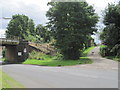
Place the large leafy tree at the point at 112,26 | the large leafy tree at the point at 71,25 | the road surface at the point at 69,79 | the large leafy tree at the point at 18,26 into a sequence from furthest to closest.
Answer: the large leafy tree at the point at 18,26 → the large leafy tree at the point at 112,26 → the large leafy tree at the point at 71,25 → the road surface at the point at 69,79

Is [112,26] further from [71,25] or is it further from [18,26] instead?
[18,26]

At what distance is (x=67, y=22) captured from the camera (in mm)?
29625

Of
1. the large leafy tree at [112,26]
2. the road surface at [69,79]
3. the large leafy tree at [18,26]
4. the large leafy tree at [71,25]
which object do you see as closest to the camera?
the road surface at [69,79]

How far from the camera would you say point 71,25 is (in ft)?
98.9

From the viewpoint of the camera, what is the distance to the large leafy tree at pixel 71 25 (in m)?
29.6

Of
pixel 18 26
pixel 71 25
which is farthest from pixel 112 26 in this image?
pixel 18 26

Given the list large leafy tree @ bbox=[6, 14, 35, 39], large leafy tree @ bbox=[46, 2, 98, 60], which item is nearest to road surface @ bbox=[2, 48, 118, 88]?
large leafy tree @ bbox=[46, 2, 98, 60]

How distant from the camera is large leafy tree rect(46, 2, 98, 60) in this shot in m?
29.6

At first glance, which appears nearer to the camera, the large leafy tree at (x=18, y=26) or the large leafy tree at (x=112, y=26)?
the large leafy tree at (x=112, y=26)

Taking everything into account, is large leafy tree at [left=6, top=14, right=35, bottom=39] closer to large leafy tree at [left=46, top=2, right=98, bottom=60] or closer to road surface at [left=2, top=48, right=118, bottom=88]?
large leafy tree at [left=46, top=2, right=98, bottom=60]

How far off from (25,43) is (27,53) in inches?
89.3

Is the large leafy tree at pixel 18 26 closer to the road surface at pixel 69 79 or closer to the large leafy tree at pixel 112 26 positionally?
the large leafy tree at pixel 112 26

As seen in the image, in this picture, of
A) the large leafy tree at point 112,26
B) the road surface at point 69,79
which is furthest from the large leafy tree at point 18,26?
the road surface at point 69,79

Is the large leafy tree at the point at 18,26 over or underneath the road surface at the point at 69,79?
over
